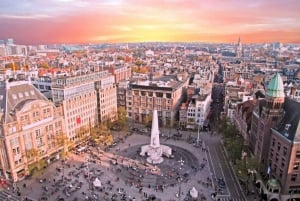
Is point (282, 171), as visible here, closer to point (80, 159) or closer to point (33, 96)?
point (80, 159)

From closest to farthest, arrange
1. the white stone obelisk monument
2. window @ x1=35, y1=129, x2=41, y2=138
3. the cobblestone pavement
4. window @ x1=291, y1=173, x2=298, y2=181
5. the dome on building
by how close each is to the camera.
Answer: window @ x1=291, y1=173, x2=298, y2=181 < the dome on building < the cobblestone pavement < window @ x1=35, y1=129, x2=41, y2=138 < the white stone obelisk monument

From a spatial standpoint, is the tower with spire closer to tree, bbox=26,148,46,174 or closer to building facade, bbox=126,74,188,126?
building facade, bbox=126,74,188,126

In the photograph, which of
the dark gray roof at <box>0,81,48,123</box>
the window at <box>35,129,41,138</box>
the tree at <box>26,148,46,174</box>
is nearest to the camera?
the dark gray roof at <box>0,81,48,123</box>

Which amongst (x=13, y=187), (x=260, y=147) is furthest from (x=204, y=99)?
(x=13, y=187)

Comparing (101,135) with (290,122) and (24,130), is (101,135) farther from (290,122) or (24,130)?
(290,122)

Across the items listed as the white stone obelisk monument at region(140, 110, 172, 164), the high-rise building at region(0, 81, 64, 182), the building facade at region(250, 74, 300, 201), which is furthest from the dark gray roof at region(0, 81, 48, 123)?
the building facade at region(250, 74, 300, 201)

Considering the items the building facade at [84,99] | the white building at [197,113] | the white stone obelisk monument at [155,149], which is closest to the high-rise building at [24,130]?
the building facade at [84,99]

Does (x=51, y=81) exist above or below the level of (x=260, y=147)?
above
